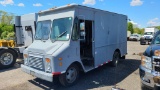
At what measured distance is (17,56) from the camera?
989cm

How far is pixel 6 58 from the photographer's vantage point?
9508 millimetres

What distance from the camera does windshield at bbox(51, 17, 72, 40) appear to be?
19.6ft

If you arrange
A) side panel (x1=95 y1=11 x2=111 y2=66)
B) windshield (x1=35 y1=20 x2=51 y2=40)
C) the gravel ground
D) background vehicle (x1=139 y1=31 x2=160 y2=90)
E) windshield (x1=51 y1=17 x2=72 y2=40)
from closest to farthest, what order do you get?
background vehicle (x1=139 y1=31 x2=160 y2=90), windshield (x1=51 y1=17 x2=72 y2=40), the gravel ground, windshield (x1=35 y1=20 x2=51 y2=40), side panel (x1=95 y1=11 x2=111 y2=66)

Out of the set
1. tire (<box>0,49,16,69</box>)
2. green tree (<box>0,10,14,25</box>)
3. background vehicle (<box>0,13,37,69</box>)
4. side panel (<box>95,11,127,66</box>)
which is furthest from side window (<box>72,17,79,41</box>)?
green tree (<box>0,10,14,25</box>)

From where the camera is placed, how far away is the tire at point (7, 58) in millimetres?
9320

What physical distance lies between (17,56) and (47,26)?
169 inches

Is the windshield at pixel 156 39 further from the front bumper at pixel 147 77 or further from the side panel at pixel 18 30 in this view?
the side panel at pixel 18 30

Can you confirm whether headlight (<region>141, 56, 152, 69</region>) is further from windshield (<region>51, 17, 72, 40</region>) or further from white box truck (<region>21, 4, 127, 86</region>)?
windshield (<region>51, 17, 72, 40</region>)

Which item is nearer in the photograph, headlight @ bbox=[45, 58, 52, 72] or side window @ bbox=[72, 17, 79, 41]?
headlight @ bbox=[45, 58, 52, 72]

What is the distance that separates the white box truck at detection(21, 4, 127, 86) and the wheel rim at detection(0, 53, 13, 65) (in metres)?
3.44

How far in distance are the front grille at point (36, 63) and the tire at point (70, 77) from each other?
785 mm

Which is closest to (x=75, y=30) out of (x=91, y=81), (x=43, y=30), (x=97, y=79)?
(x=43, y=30)

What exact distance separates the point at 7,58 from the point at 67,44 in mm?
5332

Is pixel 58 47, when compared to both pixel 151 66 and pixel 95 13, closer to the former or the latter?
pixel 95 13
